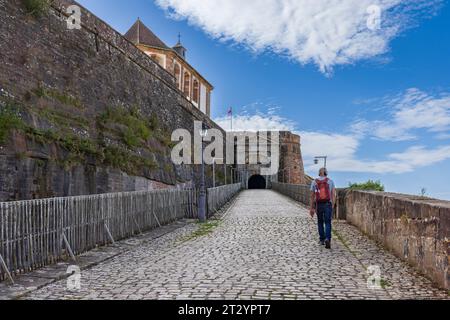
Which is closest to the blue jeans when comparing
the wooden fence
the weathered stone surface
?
the weathered stone surface

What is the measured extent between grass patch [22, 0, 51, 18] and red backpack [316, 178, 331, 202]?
34.3 feet

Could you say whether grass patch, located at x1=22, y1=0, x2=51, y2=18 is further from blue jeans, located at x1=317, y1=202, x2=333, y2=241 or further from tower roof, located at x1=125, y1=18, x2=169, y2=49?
tower roof, located at x1=125, y1=18, x2=169, y2=49

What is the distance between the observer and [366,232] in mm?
10898

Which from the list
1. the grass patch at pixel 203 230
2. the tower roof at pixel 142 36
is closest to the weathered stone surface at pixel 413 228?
the grass patch at pixel 203 230

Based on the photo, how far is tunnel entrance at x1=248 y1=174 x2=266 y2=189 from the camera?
249 feet

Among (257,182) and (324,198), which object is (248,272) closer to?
(324,198)

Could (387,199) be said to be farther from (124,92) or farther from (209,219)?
(124,92)

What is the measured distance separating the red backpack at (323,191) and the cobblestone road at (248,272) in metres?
1.09

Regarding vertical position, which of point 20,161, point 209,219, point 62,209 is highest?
point 20,161

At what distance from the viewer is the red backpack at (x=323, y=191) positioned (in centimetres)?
912

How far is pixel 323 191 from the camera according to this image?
361 inches
